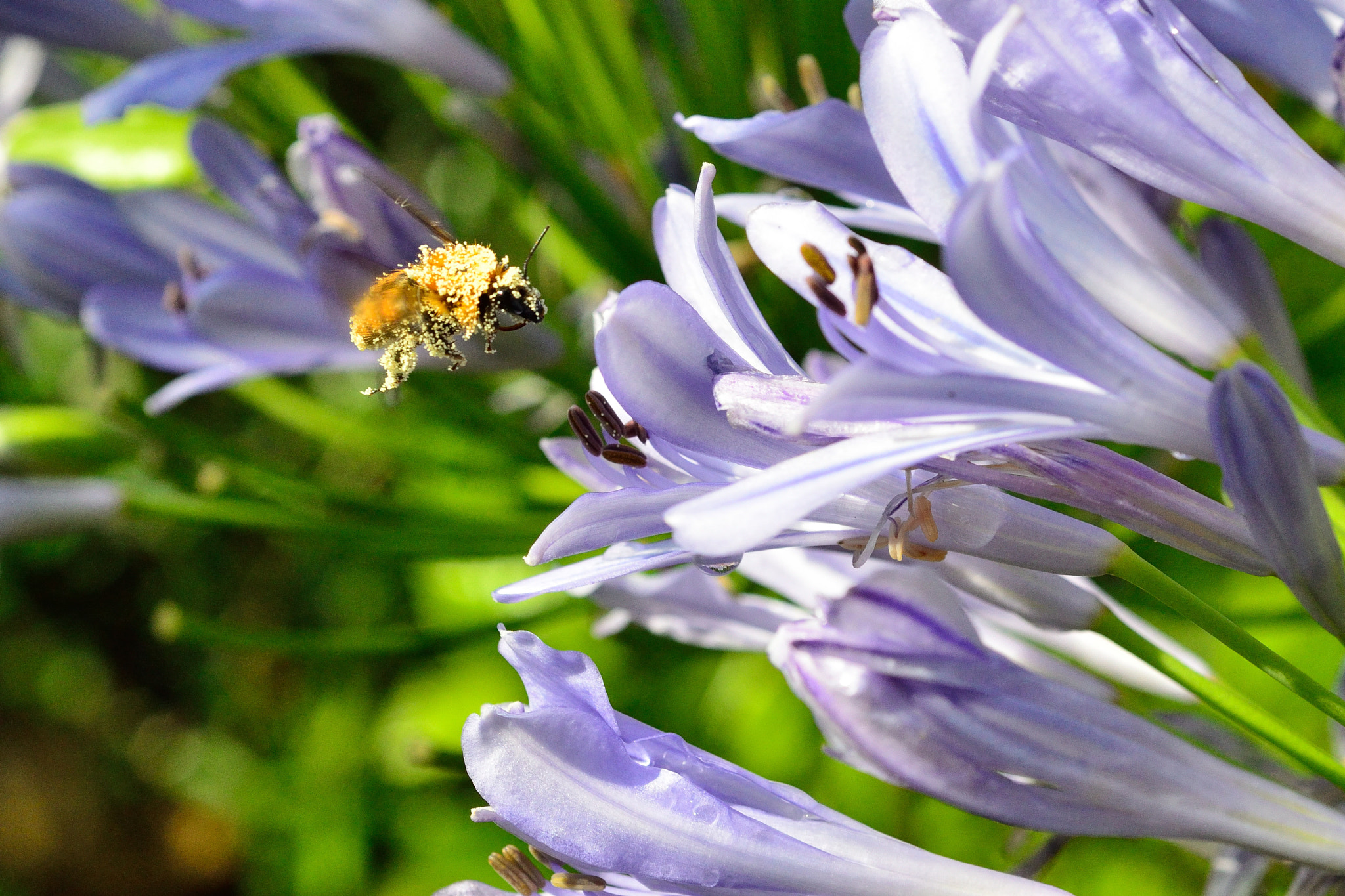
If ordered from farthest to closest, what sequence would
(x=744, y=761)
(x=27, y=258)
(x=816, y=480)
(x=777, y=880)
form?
(x=744, y=761) → (x=27, y=258) → (x=777, y=880) → (x=816, y=480)

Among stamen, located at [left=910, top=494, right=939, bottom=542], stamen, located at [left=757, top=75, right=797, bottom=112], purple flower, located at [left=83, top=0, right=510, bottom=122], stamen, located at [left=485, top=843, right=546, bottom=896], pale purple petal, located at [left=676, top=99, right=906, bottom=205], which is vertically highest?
purple flower, located at [left=83, top=0, right=510, bottom=122]

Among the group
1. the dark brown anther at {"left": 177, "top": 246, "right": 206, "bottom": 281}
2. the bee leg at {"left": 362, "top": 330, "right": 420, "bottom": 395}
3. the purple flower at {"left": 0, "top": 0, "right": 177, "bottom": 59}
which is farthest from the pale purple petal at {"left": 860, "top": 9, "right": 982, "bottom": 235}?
the purple flower at {"left": 0, "top": 0, "right": 177, "bottom": 59}

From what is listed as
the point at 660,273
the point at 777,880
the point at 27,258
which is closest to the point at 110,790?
the point at 27,258

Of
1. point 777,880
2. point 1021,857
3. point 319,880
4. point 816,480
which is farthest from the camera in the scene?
point 319,880

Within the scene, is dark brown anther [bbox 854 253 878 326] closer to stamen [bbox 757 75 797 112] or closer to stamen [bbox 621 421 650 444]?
stamen [bbox 621 421 650 444]

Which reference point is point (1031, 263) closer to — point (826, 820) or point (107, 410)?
point (826, 820)

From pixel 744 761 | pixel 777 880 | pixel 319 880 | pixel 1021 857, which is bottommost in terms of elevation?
pixel 319 880

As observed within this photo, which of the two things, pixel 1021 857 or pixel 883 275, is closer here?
pixel 883 275
